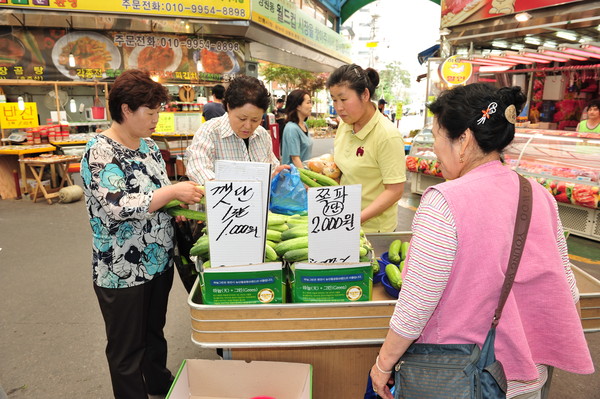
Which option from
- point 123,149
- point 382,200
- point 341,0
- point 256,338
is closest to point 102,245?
point 123,149

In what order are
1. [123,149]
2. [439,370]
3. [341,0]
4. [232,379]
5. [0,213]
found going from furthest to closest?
[341,0]
[0,213]
[123,149]
[232,379]
[439,370]

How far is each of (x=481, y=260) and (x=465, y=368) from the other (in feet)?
1.09

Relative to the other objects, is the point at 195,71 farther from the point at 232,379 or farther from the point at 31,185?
the point at 232,379

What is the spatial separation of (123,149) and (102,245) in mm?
464

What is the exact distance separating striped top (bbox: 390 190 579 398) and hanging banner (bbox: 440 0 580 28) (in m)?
7.24

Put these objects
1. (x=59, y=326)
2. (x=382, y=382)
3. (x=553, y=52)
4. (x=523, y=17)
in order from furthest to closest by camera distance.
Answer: (x=523, y=17) → (x=553, y=52) → (x=59, y=326) → (x=382, y=382)

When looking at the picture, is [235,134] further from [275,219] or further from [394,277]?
[394,277]

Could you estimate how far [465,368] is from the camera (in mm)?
1195

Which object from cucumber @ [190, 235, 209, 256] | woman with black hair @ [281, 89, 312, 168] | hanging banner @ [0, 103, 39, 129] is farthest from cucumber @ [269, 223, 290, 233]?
hanging banner @ [0, 103, 39, 129]

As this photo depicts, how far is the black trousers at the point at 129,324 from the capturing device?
2.01 metres

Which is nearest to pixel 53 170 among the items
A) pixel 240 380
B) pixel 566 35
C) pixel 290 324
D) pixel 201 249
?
pixel 201 249

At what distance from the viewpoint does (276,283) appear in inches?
58.1

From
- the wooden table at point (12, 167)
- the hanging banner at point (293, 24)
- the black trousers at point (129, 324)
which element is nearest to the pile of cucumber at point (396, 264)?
the black trousers at point (129, 324)

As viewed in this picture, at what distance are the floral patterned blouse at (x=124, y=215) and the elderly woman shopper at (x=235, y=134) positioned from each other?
0.25m
